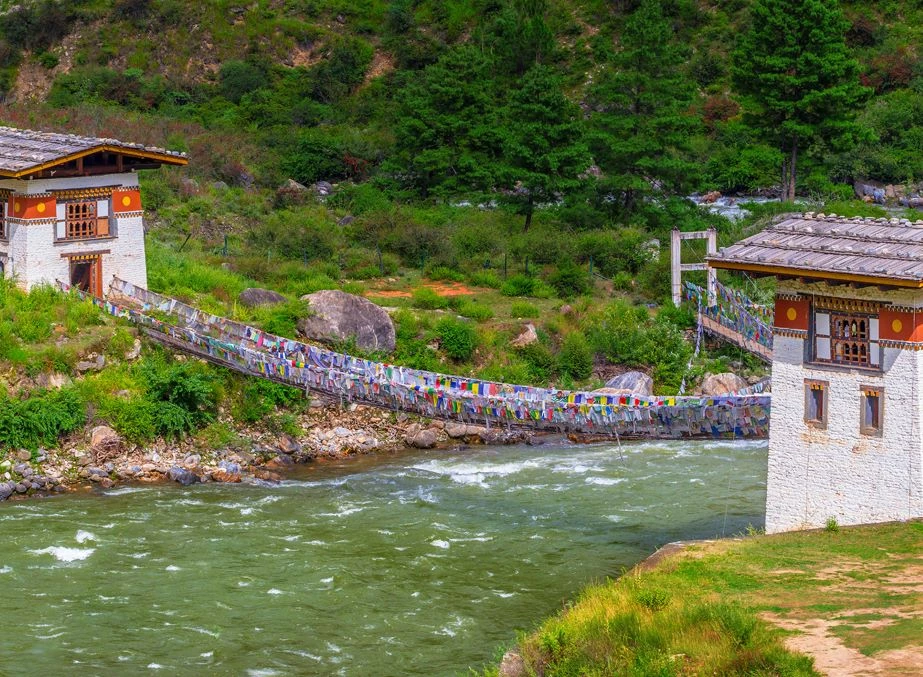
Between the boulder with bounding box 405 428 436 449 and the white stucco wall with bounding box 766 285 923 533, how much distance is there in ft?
40.9

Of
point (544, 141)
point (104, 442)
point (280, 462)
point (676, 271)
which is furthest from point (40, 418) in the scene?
point (544, 141)

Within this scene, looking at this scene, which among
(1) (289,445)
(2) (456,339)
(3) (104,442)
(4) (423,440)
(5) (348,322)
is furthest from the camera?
(2) (456,339)

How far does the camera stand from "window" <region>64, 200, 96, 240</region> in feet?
130

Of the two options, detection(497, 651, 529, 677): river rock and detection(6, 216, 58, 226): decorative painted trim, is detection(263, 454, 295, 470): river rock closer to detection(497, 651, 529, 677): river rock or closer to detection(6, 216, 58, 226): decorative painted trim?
detection(6, 216, 58, 226): decorative painted trim

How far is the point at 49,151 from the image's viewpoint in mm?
39000

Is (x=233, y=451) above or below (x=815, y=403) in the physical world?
below

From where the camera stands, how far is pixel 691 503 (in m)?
32.7

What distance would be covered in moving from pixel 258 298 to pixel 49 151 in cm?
707

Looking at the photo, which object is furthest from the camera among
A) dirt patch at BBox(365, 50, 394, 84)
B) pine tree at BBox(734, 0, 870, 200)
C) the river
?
dirt patch at BBox(365, 50, 394, 84)

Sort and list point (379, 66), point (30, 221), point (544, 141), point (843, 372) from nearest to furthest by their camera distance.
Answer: point (843, 372)
point (30, 221)
point (544, 141)
point (379, 66)

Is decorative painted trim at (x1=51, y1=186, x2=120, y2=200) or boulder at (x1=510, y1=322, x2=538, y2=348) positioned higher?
decorative painted trim at (x1=51, y1=186, x2=120, y2=200)

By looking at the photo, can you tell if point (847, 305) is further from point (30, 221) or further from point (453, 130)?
point (453, 130)

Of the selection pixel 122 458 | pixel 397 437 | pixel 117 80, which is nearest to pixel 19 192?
pixel 122 458

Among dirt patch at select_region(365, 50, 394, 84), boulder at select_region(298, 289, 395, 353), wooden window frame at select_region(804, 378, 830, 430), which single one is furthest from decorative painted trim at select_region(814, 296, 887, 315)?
dirt patch at select_region(365, 50, 394, 84)
